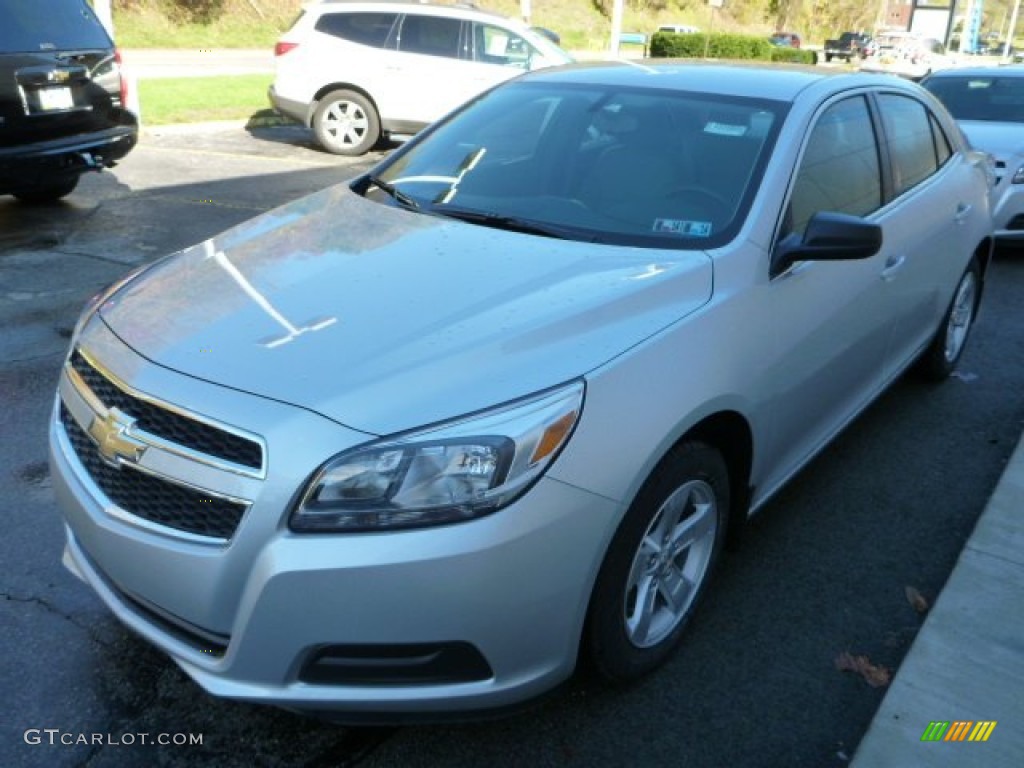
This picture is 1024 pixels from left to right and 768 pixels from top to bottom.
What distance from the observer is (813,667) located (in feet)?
9.53

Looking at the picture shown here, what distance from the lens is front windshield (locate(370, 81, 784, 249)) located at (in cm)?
317

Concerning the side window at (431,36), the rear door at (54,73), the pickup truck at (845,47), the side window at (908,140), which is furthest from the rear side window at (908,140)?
the pickup truck at (845,47)

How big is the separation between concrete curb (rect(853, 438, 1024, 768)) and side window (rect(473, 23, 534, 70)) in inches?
385

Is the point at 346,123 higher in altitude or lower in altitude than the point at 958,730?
higher

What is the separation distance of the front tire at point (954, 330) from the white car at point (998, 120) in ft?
6.76

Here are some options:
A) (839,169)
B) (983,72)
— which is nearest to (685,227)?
(839,169)

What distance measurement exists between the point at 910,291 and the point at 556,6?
5121 cm

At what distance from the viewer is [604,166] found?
136 inches

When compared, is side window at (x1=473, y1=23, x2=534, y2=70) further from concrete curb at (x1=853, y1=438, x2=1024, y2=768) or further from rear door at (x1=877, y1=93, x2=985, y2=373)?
concrete curb at (x1=853, y1=438, x2=1024, y2=768)

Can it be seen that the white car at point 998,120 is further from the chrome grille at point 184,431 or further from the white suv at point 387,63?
the chrome grille at point 184,431

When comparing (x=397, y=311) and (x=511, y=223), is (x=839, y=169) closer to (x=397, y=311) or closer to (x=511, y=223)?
Answer: (x=511, y=223)

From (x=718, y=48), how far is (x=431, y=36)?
2606 cm

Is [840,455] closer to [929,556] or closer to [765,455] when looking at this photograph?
[929,556]
